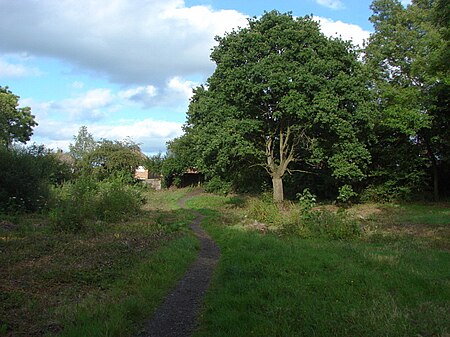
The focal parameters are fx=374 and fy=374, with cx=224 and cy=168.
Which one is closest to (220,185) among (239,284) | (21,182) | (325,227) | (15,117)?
(21,182)

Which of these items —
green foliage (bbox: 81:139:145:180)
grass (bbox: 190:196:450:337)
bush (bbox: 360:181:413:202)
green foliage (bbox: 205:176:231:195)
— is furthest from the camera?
green foliage (bbox: 81:139:145:180)

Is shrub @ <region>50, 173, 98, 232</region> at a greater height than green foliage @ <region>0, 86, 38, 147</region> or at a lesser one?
lesser

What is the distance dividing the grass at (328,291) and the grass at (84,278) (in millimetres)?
1253

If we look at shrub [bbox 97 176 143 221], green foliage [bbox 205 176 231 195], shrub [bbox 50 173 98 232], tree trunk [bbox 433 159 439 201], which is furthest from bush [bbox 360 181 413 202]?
shrub [bbox 50 173 98 232]

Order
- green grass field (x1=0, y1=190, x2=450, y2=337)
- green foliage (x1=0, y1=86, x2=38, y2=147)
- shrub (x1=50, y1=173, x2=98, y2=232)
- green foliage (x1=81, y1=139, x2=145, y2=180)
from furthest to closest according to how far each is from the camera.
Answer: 1. green foliage (x1=0, y1=86, x2=38, y2=147)
2. green foliage (x1=81, y1=139, x2=145, y2=180)
3. shrub (x1=50, y1=173, x2=98, y2=232)
4. green grass field (x1=0, y1=190, x2=450, y2=337)

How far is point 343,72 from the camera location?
21906 millimetres

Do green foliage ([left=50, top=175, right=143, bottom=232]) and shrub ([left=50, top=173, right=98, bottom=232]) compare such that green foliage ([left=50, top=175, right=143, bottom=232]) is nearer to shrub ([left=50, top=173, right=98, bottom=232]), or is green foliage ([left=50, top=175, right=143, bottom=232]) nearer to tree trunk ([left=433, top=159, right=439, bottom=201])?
shrub ([left=50, top=173, right=98, bottom=232])

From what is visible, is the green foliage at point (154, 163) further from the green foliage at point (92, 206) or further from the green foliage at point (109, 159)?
the green foliage at point (92, 206)

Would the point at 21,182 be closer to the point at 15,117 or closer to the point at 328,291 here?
the point at 328,291

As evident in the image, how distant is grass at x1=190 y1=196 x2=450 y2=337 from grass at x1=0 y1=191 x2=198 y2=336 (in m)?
1.25

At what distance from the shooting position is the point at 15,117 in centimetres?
5600

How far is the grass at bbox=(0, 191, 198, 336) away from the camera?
5.62 metres

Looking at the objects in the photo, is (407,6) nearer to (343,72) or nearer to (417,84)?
(417,84)

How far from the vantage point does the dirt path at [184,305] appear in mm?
5684
